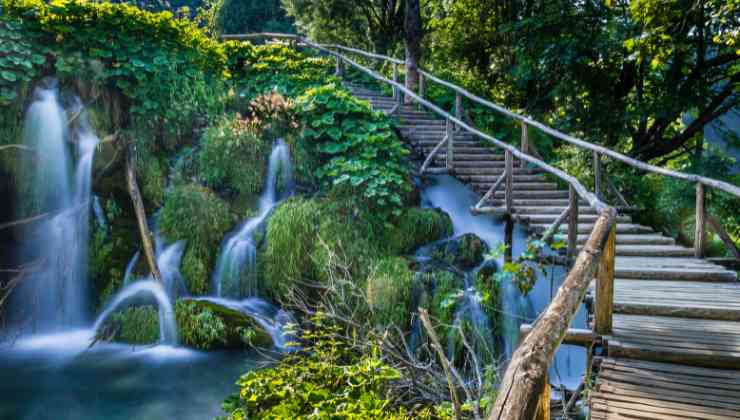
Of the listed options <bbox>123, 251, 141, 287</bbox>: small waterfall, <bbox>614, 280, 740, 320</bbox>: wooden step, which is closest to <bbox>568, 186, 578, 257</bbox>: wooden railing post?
<bbox>614, 280, 740, 320</bbox>: wooden step

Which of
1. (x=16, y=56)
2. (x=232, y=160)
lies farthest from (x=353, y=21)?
(x=16, y=56)

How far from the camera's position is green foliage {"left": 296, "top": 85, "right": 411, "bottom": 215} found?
7.83 meters

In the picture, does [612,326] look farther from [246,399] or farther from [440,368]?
[246,399]

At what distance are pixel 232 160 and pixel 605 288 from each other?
6369mm

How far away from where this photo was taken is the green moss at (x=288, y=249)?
7242mm

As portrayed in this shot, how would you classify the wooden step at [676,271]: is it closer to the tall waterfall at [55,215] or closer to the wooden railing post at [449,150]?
the wooden railing post at [449,150]

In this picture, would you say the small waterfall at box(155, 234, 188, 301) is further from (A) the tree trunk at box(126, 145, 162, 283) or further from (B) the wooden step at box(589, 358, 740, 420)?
(B) the wooden step at box(589, 358, 740, 420)

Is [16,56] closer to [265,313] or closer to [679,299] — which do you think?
[265,313]

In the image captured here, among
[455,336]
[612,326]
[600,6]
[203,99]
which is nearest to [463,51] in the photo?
[600,6]

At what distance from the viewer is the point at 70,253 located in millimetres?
7605

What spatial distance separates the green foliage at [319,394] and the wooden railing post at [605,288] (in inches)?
56.3

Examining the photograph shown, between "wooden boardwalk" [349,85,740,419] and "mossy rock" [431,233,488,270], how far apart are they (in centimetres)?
72

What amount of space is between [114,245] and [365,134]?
412cm

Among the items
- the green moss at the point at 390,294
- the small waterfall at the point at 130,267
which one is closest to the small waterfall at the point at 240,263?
the small waterfall at the point at 130,267
